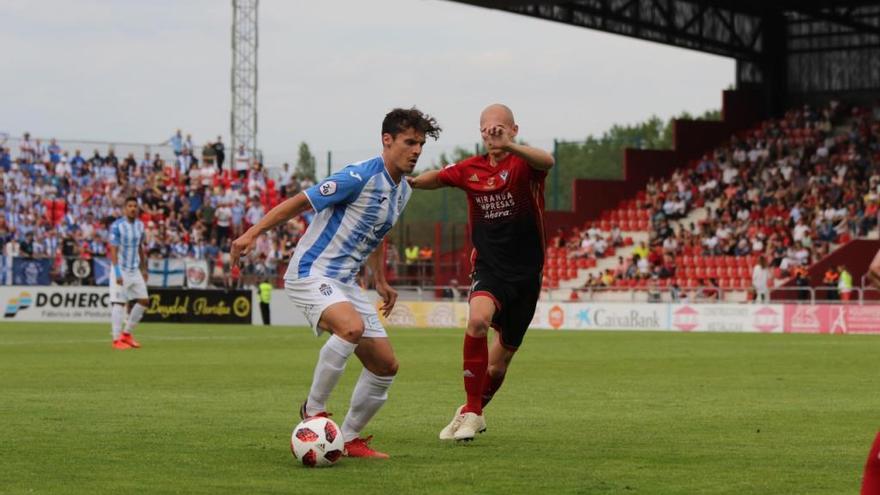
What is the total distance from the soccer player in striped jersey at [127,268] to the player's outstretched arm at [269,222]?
50.0 ft

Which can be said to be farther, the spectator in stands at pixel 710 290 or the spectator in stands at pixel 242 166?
the spectator in stands at pixel 242 166

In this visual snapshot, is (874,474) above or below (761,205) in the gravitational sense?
below

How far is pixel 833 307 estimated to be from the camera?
3769 cm

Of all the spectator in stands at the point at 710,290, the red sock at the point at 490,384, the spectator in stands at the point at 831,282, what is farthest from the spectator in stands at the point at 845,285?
the red sock at the point at 490,384

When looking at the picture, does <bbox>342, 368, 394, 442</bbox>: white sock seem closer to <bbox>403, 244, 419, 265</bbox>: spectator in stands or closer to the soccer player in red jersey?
the soccer player in red jersey

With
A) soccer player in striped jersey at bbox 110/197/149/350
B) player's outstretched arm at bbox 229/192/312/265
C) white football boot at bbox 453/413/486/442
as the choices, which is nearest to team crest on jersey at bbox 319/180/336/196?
player's outstretched arm at bbox 229/192/312/265

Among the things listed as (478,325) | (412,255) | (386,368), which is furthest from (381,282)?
(412,255)

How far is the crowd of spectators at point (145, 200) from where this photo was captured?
44.5 meters

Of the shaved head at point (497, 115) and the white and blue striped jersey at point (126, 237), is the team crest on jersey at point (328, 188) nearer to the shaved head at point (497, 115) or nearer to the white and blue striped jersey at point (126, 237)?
the shaved head at point (497, 115)

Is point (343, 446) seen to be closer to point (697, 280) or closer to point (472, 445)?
point (472, 445)

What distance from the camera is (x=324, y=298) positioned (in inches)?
367

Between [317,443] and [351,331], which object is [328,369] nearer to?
[351,331]

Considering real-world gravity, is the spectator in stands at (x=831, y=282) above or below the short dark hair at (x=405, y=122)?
below

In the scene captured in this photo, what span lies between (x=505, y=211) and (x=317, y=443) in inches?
103
